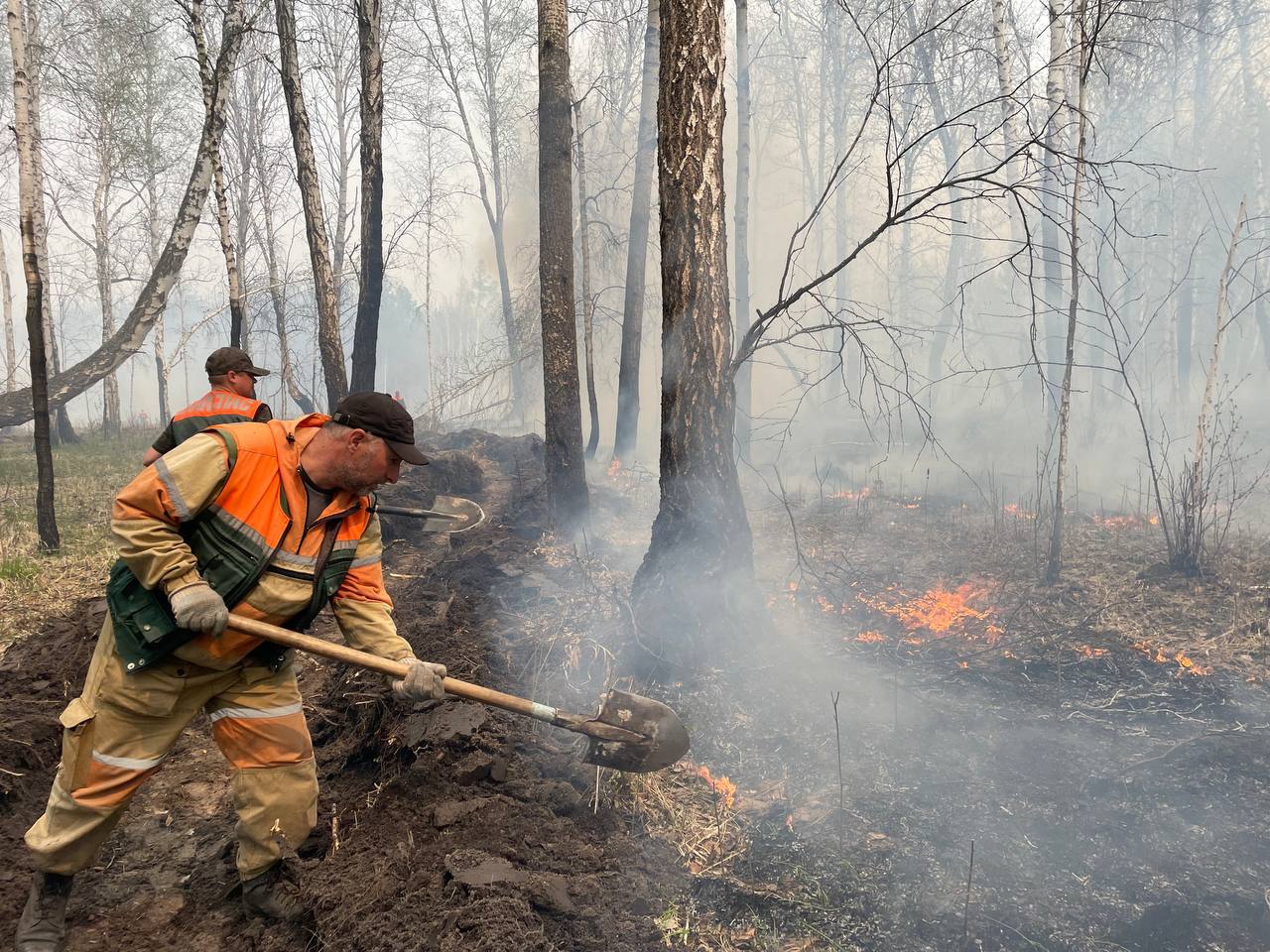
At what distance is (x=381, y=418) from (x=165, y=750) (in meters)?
1.57

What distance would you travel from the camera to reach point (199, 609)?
259 centimetres

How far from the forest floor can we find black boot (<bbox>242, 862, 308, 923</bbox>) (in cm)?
9

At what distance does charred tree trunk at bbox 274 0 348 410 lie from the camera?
9.73 m

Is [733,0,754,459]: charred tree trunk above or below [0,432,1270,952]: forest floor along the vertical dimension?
above

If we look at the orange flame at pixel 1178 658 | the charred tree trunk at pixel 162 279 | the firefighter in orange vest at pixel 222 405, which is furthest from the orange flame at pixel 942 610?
the charred tree trunk at pixel 162 279

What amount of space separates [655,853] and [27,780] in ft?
10.9

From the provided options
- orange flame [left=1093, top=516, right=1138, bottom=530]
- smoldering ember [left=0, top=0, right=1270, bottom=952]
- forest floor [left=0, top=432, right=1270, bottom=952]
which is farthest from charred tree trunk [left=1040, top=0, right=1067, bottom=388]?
forest floor [left=0, top=432, right=1270, bottom=952]

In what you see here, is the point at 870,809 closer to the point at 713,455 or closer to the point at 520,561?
the point at 713,455

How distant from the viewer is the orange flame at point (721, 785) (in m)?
3.89

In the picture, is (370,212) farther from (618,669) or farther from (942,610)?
(942,610)

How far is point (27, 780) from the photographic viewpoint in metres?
3.78

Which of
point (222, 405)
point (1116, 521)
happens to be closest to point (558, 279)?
point (222, 405)

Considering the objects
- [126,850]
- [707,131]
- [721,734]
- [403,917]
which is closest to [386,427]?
[403,917]

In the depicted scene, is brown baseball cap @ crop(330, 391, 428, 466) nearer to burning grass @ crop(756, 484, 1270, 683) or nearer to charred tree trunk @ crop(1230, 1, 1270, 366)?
burning grass @ crop(756, 484, 1270, 683)
